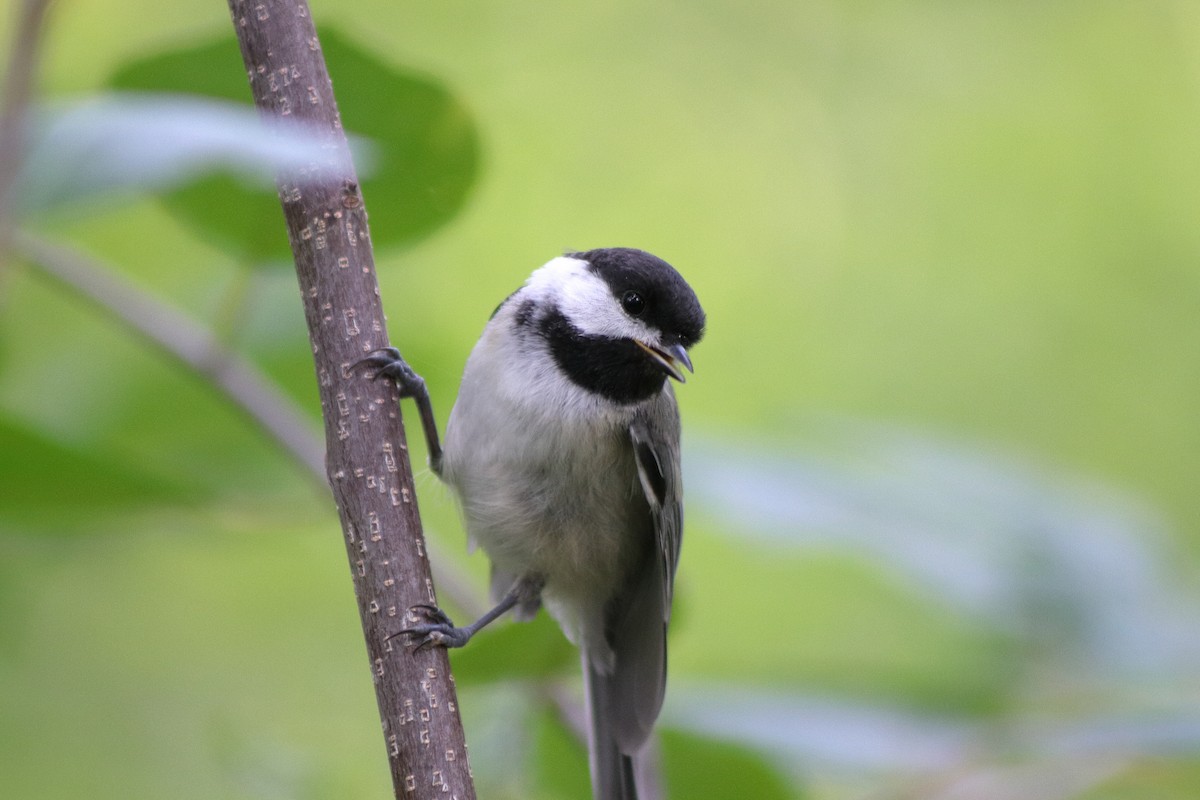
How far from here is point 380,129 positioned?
1.26 metres

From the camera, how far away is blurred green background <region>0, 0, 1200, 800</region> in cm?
140

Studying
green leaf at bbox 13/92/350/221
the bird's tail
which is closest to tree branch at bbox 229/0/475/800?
green leaf at bbox 13/92/350/221

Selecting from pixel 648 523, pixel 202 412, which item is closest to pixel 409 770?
pixel 202 412

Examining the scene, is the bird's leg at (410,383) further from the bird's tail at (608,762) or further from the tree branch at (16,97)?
the bird's tail at (608,762)

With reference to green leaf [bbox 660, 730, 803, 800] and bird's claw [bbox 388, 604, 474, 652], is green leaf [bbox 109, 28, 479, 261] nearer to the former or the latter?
bird's claw [bbox 388, 604, 474, 652]

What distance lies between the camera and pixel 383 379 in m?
1.28

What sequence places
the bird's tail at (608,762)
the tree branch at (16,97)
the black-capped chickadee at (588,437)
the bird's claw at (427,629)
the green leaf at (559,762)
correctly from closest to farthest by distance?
1. the tree branch at (16,97)
2. the bird's claw at (427,629)
3. the green leaf at (559,762)
4. the bird's tail at (608,762)
5. the black-capped chickadee at (588,437)

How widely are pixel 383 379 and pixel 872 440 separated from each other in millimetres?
753

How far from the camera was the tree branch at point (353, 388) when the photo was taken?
117cm

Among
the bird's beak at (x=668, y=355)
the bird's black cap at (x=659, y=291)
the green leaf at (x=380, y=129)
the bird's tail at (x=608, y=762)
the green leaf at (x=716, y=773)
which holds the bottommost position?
the green leaf at (x=716, y=773)

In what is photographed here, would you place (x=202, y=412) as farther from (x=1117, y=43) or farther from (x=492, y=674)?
(x=1117, y=43)

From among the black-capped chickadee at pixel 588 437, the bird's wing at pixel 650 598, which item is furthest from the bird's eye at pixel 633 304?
the bird's wing at pixel 650 598

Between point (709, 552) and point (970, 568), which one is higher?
point (709, 552)

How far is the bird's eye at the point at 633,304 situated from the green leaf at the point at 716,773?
73 cm
